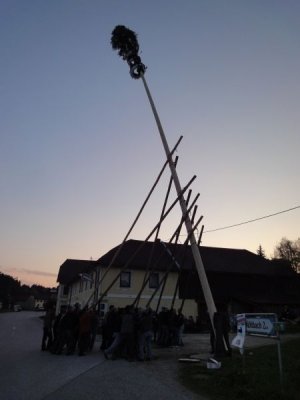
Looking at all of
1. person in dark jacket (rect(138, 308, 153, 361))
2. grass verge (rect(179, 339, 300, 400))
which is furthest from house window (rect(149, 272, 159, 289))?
grass verge (rect(179, 339, 300, 400))

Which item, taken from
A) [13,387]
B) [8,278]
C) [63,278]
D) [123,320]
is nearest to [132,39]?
[123,320]

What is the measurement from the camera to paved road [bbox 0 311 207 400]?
885cm

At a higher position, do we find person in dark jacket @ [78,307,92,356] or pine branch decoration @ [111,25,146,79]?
pine branch decoration @ [111,25,146,79]

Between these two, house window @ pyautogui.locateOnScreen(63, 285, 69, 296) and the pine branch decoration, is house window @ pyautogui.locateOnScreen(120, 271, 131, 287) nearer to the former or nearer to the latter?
the pine branch decoration

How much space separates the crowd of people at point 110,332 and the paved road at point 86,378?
719 millimetres

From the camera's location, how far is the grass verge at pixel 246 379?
28.6 feet

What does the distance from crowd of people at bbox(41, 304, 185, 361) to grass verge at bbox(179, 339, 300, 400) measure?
2321 mm

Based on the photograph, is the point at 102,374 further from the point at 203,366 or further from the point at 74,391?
the point at 203,366

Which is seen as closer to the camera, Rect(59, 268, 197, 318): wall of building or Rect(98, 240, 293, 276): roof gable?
Rect(59, 268, 197, 318): wall of building

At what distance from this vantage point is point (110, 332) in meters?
16.5

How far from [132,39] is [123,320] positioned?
13.2m

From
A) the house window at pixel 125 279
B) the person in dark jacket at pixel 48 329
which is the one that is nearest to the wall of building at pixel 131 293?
the house window at pixel 125 279

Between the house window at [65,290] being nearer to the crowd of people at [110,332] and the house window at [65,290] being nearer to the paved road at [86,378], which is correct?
the crowd of people at [110,332]

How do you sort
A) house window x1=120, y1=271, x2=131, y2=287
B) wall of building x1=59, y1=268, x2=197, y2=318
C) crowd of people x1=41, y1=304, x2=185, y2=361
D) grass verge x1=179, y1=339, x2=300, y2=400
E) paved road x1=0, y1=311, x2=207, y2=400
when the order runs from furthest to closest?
house window x1=120, y1=271, x2=131, y2=287 < wall of building x1=59, y1=268, x2=197, y2=318 < crowd of people x1=41, y1=304, x2=185, y2=361 < paved road x1=0, y1=311, x2=207, y2=400 < grass verge x1=179, y1=339, x2=300, y2=400
